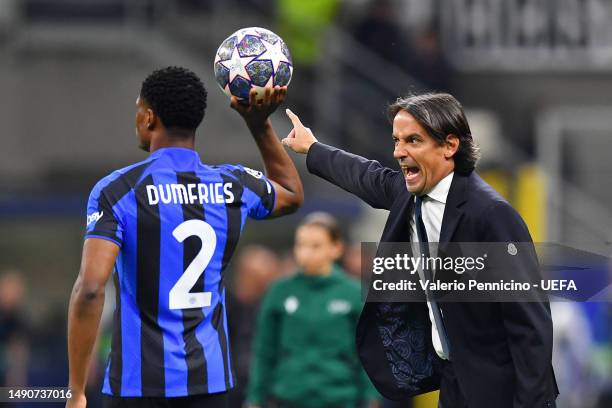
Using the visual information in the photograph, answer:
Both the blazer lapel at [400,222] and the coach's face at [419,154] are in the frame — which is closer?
the coach's face at [419,154]

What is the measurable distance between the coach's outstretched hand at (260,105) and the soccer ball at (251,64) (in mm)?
23

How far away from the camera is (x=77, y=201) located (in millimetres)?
14352

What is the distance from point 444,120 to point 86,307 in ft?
5.38

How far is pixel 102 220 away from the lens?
16.9ft

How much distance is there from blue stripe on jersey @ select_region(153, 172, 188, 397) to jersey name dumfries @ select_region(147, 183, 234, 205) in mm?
39

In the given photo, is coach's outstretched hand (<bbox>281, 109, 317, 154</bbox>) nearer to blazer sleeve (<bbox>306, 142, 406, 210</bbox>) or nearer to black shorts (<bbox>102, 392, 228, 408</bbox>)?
blazer sleeve (<bbox>306, 142, 406, 210</bbox>)

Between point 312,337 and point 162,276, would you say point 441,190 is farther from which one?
point 312,337

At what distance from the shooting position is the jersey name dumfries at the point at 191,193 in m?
5.23

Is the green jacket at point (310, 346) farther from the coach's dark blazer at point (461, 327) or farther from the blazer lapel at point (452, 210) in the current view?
the blazer lapel at point (452, 210)

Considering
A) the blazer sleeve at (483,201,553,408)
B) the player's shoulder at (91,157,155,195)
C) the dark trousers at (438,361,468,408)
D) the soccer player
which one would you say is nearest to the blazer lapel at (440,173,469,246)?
the blazer sleeve at (483,201,553,408)

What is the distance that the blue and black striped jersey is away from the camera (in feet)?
17.0

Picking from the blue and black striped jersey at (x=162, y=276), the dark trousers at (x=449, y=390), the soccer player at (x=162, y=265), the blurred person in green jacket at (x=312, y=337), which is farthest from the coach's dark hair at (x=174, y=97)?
the blurred person in green jacket at (x=312, y=337)

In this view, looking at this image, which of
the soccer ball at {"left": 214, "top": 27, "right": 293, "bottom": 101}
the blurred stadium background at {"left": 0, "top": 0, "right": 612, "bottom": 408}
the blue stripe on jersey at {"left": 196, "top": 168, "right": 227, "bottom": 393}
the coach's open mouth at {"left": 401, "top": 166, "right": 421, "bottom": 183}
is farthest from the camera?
the blurred stadium background at {"left": 0, "top": 0, "right": 612, "bottom": 408}

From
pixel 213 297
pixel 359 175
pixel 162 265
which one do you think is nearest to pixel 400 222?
pixel 359 175
